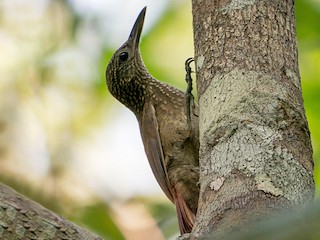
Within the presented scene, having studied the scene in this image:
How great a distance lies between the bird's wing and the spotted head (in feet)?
0.53

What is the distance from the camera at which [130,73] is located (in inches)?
184

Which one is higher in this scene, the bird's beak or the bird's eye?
the bird's beak

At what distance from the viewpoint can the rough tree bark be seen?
1.99m

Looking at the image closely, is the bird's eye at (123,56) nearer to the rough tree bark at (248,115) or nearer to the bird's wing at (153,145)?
the bird's wing at (153,145)

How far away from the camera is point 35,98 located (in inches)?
223

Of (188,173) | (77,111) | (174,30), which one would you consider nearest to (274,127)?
(188,173)

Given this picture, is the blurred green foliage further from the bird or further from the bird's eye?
the bird's eye

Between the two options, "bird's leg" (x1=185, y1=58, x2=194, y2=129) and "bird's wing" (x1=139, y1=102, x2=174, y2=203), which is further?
"bird's wing" (x1=139, y1=102, x2=174, y2=203)

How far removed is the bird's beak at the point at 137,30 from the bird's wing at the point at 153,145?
540 millimetres

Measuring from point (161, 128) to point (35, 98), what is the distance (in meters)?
1.75

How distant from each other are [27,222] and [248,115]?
0.73m

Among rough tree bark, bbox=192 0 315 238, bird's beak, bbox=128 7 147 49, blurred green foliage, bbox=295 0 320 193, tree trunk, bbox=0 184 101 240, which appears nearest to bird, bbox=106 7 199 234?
bird's beak, bbox=128 7 147 49

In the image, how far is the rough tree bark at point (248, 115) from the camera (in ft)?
6.54

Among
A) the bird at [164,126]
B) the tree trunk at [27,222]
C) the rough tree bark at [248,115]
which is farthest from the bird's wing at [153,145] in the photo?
the tree trunk at [27,222]
